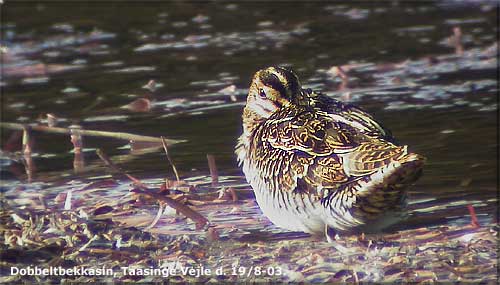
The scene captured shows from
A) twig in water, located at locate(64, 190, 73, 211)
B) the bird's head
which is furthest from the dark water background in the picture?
the bird's head

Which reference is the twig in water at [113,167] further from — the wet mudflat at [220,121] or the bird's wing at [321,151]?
the bird's wing at [321,151]

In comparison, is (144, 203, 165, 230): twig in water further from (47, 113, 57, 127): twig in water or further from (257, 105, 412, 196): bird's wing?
(47, 113, 57, 127): twig in water

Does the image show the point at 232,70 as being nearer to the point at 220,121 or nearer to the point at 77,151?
the point at 220,121

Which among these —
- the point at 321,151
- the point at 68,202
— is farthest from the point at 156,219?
the point at 321,151

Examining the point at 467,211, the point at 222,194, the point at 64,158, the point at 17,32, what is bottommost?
the point at 467,211

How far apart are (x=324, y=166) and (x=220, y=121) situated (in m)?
3.98

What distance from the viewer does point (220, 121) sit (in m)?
10.6

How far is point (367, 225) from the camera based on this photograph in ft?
22.2

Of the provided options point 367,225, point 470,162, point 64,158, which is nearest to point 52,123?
point 64,158

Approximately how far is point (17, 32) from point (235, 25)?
108 inches

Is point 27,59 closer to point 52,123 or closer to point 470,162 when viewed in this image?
point 52,123

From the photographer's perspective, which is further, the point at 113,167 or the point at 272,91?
the point at 113,167

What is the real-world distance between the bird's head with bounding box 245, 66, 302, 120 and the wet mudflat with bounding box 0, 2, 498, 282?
70 centimetres

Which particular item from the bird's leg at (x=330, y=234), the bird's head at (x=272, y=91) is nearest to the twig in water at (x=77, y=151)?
the bird's head at (x=272, y=91)
